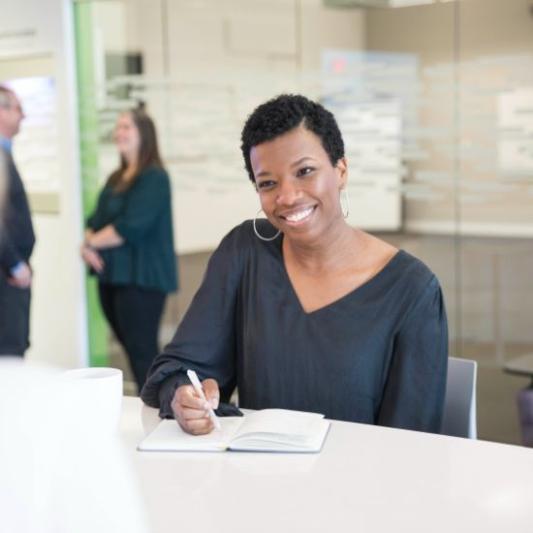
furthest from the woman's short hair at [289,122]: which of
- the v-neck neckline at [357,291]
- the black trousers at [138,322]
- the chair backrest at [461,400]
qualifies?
the black trousers at [138,322]

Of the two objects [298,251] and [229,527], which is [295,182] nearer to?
[298,251]

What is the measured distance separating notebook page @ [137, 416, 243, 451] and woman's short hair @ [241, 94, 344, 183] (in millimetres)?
722

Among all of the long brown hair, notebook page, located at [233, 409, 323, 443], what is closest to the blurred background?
the long brown hair

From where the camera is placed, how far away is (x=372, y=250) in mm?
2357

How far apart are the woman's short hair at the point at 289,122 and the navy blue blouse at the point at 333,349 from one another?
335 millimetres

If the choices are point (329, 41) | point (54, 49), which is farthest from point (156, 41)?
point (329, 41)

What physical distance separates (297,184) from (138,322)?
2.94 m

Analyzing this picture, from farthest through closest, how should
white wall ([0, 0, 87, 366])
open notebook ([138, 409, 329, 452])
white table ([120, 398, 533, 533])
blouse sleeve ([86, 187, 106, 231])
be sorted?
white wall ([0, 0, 87, 366]), blouse sleeve ([86, 187, 106, 231]), open notebook ([138, 409, 329, 452]), white table ([120, 398, 533, 533])

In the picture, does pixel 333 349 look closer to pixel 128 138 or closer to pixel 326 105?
pixel 326 105

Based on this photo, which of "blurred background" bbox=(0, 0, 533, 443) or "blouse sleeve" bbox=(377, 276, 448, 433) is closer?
"blouse sleeve" bbox=(377, 276, 448, 433)

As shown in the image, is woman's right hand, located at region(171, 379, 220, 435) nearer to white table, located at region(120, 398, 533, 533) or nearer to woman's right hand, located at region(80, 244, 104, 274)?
white table, located at region(120, 398, 533, 533)

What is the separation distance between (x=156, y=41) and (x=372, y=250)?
335 centimetres

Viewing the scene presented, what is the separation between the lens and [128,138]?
5.22 m

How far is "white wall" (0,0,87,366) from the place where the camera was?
5.69 m
